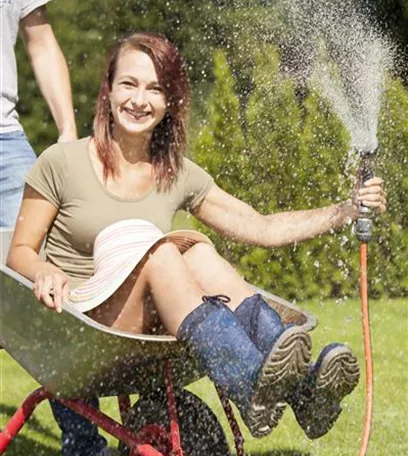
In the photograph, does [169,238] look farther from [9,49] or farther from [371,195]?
[9,49]

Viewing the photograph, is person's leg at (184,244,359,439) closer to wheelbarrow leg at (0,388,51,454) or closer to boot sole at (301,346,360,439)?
boot sole at (301,346,360,439)

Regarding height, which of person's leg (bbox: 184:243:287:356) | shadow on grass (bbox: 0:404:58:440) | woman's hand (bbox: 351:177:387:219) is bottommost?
shadow on grass (bbox: 0:404:58:440)

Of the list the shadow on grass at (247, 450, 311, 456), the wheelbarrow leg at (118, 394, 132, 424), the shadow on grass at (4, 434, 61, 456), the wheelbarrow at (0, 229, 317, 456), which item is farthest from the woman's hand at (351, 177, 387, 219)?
the shadow on grass at (4, 434, 61, 456)

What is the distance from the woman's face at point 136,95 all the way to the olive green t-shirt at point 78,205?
0.41 ft

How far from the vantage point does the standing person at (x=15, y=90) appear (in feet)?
11.4

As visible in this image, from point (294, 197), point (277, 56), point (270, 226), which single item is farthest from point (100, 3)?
point (270, 226)

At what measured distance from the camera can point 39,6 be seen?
142 inches

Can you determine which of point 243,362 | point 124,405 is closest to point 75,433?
point 124,405

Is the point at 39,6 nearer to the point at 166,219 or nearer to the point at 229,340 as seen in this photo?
the point at 166,219

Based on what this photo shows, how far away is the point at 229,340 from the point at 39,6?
4.79 feet

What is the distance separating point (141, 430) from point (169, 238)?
0.44 meters

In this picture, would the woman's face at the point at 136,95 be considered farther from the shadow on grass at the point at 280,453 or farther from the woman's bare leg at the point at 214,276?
the shadow on grass at the point at 280,453

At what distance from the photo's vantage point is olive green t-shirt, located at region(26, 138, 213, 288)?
9.67ft

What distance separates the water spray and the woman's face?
0.49m
